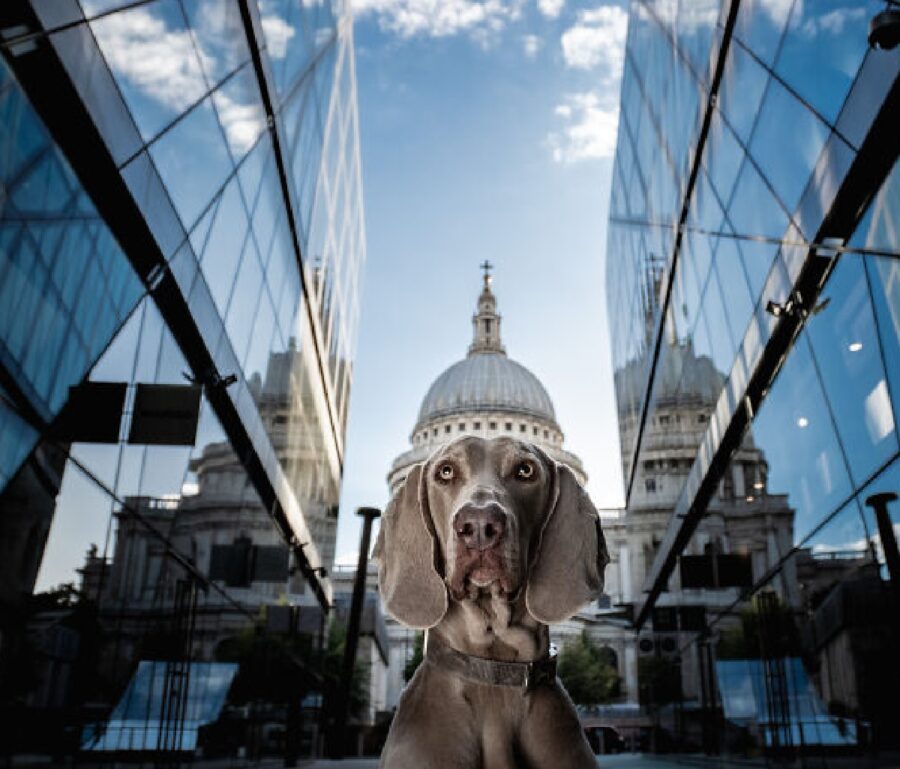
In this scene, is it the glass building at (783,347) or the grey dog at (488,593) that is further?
the glass building at (783,347)

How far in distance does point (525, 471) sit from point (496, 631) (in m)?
0.51

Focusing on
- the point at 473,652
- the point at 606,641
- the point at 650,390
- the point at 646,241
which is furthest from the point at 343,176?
the point at 606,641

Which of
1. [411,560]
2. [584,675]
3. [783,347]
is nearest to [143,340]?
[411,560]

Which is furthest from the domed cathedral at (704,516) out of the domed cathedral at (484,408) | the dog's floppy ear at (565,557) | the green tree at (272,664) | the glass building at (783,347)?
the domed cathedral at (484,408)

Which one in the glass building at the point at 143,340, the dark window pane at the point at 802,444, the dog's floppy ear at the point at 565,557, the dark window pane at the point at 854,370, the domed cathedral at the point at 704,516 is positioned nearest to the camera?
the dog's floppy ear at the point at 565,557

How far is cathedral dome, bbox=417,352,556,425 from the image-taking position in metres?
99.2

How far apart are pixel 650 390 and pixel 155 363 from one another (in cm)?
1457

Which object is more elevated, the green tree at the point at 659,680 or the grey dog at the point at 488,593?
the green tree at the point at 659,680

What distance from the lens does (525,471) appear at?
2.53m

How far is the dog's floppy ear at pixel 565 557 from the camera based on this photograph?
2.33 m

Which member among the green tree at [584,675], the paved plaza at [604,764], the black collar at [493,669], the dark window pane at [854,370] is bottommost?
the paved plaza at [604,764]

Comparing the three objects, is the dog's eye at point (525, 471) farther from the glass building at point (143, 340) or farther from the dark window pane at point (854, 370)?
the dark window pane at point (854, 370)

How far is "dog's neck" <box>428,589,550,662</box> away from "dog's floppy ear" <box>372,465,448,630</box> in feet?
0.29

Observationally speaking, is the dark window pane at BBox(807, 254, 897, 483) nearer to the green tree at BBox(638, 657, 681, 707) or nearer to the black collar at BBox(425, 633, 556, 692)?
the black collar at BBox(425, 633, 556, 692)
